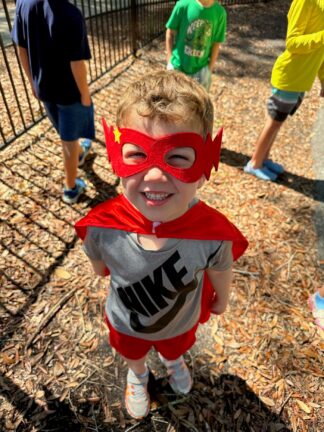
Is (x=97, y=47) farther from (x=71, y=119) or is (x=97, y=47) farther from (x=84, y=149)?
(x=71, y=119)

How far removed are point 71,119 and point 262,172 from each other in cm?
236

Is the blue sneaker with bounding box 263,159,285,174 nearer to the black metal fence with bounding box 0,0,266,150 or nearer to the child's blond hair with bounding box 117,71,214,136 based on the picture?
the black metal fence with bounding box 0,0,266,150

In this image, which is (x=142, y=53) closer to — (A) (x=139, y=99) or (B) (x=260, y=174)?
(B) (x=260, y=174)

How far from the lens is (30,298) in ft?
9.43

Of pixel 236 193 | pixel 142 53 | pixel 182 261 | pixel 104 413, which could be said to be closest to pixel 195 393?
pixel 104 413

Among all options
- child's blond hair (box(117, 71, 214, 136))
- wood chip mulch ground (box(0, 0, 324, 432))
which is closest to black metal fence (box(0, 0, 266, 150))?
wood chip mulch ground (box(0, 0, 324, 432))

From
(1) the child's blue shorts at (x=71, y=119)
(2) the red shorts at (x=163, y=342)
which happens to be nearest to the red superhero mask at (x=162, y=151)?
(2) the red shorts at (x=163, y=342)

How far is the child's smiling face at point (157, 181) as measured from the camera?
125cm

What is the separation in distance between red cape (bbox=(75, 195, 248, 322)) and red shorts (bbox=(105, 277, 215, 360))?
439 mm

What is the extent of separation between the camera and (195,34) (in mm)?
3625

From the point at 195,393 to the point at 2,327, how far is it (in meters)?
1.52

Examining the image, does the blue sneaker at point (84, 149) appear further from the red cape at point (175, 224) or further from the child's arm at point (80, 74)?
the red cape at point (175, 224)

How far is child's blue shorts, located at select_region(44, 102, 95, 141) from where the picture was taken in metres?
3.08

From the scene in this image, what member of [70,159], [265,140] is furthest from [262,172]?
[70,159]
